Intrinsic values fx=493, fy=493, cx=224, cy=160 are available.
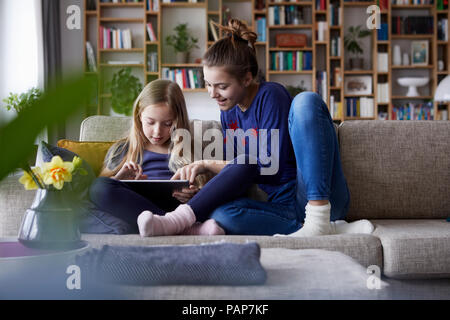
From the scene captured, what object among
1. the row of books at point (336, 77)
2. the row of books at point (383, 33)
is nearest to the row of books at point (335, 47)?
the row of books at point (336, 77)

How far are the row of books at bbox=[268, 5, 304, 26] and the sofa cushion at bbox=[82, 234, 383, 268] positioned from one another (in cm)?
423

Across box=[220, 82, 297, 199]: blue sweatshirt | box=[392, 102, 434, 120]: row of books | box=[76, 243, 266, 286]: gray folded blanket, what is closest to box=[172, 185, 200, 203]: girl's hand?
box=[220, 82, 297, 199]: blue sweatshirt

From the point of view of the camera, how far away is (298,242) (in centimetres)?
125

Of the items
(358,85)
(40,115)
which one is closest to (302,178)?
(40,115)

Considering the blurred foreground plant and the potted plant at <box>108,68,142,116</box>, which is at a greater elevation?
the potted plant at <box>108,68,142,116</box>

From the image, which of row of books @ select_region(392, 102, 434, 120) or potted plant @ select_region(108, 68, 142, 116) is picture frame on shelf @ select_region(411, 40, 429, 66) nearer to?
row of books @ select_region(392, 102, 434, 120)

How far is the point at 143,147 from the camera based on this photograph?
1756mm

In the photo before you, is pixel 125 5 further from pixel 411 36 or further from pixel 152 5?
pixel 411 36

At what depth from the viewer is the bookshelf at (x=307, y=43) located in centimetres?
516

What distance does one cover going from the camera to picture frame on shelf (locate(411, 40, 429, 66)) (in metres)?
5.28

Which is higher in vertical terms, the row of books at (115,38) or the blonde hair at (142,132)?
the row of books at (115,38)

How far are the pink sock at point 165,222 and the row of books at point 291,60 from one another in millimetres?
Answer: 4098

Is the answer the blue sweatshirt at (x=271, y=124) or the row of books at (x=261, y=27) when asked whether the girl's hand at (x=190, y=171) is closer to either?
the blue sweatshirt at (x=271, y=124)

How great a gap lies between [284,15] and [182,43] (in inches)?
44.1
